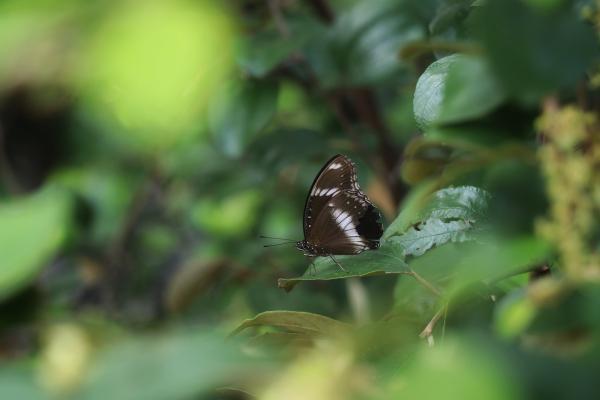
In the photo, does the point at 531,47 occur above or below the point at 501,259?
above

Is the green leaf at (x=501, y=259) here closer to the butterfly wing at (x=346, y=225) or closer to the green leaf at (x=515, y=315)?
the green leaf at (x=515, y=315)

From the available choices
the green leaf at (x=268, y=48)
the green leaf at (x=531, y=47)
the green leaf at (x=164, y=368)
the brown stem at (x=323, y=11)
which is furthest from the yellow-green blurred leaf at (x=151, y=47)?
the brown stem at (x=323, y=11)

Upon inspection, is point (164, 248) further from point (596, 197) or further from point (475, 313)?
point (596, 197)

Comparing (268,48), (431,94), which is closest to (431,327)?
(431,94)

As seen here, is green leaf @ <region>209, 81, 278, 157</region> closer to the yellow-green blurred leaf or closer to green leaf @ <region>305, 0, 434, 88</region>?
green leaf @ <region>305, 0, 434, 88</region>

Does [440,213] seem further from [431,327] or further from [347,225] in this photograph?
[347,225]

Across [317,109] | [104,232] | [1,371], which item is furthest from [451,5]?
[104,232]
